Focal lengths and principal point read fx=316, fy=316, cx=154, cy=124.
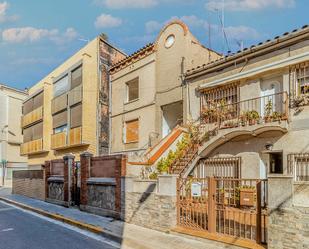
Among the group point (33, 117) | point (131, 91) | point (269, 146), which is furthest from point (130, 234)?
point (33, 117)

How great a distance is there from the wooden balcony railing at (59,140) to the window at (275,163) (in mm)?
17840

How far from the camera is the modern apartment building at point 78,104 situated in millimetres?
23016

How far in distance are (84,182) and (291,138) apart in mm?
8852

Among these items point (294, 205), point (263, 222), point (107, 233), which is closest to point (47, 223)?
point (107, 233)

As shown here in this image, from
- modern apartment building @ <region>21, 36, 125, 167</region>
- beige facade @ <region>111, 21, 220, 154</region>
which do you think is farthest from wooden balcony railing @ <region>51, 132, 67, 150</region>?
beige facade @ <region>111, 21, 220, 154</region>

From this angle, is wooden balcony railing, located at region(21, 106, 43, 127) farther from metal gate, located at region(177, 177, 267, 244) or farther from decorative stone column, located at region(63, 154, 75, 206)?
metal gate, located at region(177, 177, 267, 244)

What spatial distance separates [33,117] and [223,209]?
28.6 meters

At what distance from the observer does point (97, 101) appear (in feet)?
75.0

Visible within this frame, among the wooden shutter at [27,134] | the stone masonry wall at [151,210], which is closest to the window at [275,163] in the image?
the stone masonry wall at [151,210]

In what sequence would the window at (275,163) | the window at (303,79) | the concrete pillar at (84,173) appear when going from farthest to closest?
the concrete pillar at (84,173) < the window at (275,163) < the window at (303,79)

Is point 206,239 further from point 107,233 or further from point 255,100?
point 255,100

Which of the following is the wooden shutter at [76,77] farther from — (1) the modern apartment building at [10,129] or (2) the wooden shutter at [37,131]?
(1) the modern apartment building at [10,129]

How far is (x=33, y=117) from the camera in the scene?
3294 cm

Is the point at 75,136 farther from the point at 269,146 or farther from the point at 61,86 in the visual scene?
the point at 269,146
